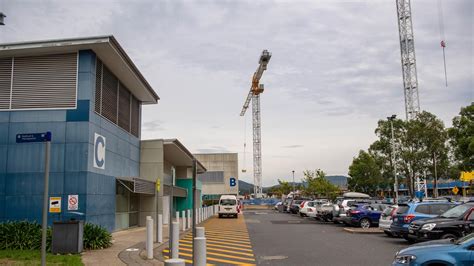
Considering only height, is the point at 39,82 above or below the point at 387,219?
above

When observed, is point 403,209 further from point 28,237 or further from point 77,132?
point 28,237

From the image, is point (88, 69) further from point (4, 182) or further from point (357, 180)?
point (357, 180)

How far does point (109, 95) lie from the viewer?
2239cm

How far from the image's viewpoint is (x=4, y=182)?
1866cm


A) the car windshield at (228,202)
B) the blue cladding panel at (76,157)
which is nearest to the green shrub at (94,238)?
the blue cladding panel at (76,157)

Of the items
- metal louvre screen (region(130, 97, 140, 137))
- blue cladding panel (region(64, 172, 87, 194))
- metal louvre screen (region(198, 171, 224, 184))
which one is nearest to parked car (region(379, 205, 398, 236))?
Answer: blue cladding panel (region(64, 172, 87, 194))

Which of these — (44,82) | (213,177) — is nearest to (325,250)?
(44,82)

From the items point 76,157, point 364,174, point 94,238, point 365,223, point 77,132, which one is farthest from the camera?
point 364,174

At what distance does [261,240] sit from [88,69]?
393 inches

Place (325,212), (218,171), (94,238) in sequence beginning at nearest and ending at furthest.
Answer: (94,238), (325,212), (218,171)

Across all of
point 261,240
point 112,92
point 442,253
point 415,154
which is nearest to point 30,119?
point 112,92

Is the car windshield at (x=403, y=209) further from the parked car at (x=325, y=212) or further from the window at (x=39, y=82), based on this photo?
the parked car at (x=325, y=212)

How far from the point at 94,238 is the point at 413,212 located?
462 inches

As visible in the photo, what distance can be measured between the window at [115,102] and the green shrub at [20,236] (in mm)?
6201
